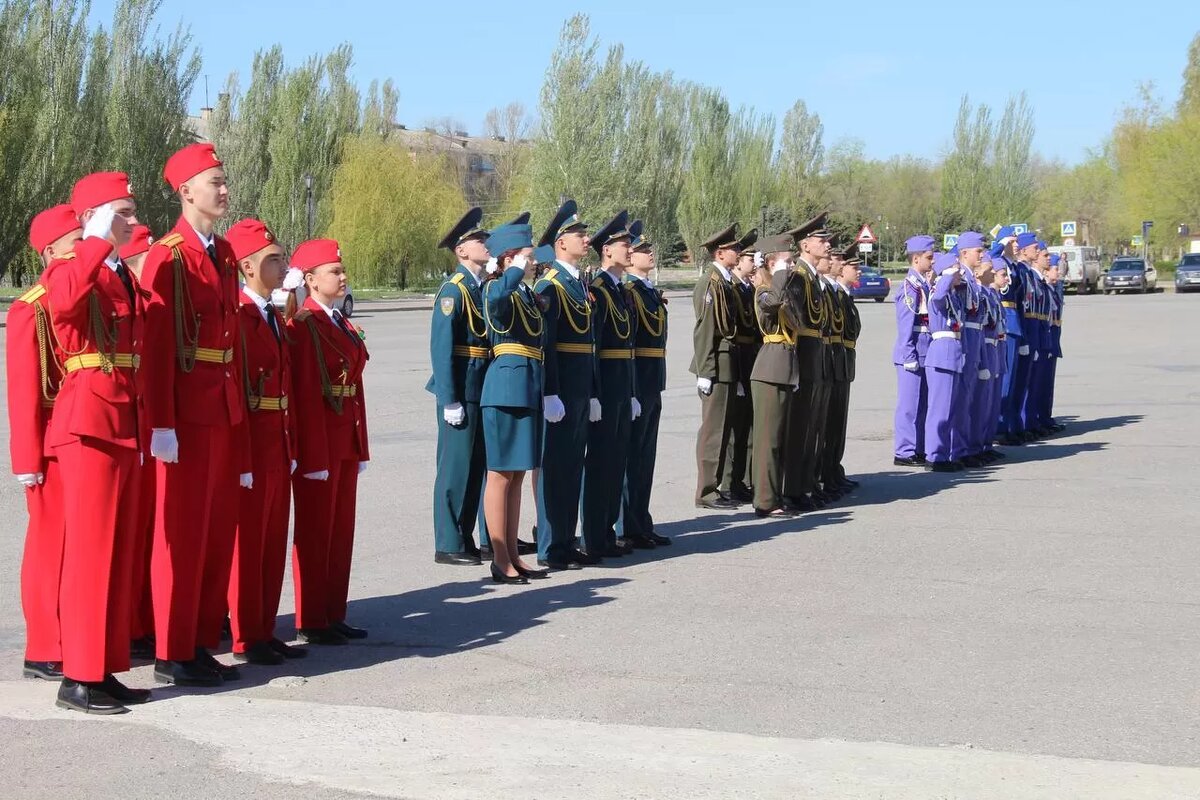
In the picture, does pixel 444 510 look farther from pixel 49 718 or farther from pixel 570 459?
pixel 49 718

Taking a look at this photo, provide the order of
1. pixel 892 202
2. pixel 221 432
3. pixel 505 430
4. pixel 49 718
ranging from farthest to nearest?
pixel 892 202, pixel 505 430, pixel 221 432, pixel 49 718

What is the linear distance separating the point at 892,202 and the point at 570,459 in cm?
8968

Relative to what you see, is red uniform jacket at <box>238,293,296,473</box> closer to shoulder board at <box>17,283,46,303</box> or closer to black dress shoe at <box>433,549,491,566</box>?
shoulder board at <box>17,283,46,303</box>

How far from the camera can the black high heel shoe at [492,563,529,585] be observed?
8.82 metres

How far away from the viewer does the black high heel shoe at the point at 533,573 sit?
29.3 feet

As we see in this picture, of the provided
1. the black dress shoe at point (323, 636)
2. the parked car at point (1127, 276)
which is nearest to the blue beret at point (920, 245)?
the black dress shoe at point (323, 636)

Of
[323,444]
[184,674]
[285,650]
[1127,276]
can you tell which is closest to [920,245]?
[323,444]

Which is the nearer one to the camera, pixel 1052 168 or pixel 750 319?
pixel 750 319

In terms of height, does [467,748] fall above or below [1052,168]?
below

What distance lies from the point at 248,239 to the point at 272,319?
1.27 feet

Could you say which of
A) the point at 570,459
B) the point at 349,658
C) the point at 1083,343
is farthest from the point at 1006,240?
the point at 1083,343

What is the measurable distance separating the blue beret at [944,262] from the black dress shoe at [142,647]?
9.23 meters

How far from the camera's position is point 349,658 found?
709cm

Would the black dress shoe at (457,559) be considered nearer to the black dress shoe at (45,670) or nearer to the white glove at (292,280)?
the white glove at (292,280)
